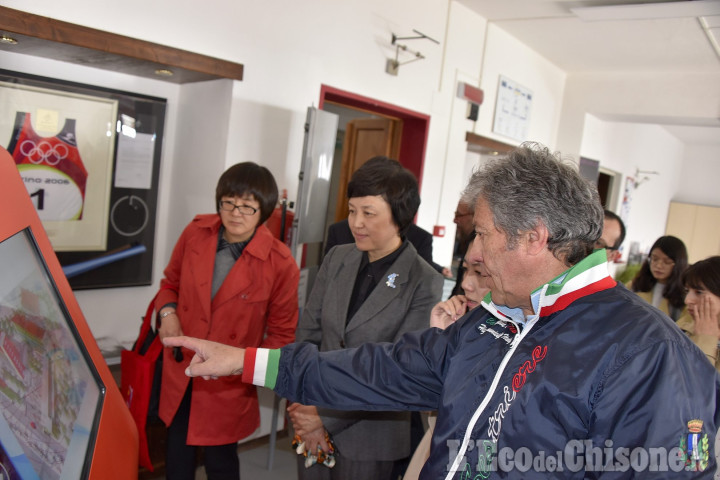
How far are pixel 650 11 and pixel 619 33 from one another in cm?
95

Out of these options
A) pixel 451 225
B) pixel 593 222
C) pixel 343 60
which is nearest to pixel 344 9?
pixel 343 60

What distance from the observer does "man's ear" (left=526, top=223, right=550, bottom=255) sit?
42.3 inches

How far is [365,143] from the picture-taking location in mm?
5133

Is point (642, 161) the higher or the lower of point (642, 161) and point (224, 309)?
the higher

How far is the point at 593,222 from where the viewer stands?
1.07m

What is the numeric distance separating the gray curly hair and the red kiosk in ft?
2.95

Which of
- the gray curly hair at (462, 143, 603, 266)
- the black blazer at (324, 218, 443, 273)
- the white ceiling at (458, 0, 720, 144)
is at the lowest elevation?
the black blazer at (324, 218, 443, 273)

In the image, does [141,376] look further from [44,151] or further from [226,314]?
[44,151]

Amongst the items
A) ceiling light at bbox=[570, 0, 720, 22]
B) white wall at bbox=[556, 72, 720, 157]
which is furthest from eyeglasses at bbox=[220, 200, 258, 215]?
white wall at bbox=[556, 72, 720, 157]

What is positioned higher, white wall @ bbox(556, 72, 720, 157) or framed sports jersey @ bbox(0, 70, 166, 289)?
white wall @ bbox(556, 72, 720, 157)

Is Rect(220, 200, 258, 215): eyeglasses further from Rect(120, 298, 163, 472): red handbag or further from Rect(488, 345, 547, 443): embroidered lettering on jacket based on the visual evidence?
Rect(488, 345, 547, 443): embroidered lettering on jacket

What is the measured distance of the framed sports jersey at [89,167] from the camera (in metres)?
2.61

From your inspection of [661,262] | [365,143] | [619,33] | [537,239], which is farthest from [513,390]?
[619,33]

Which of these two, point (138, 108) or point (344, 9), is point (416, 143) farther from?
point (138, 108)
